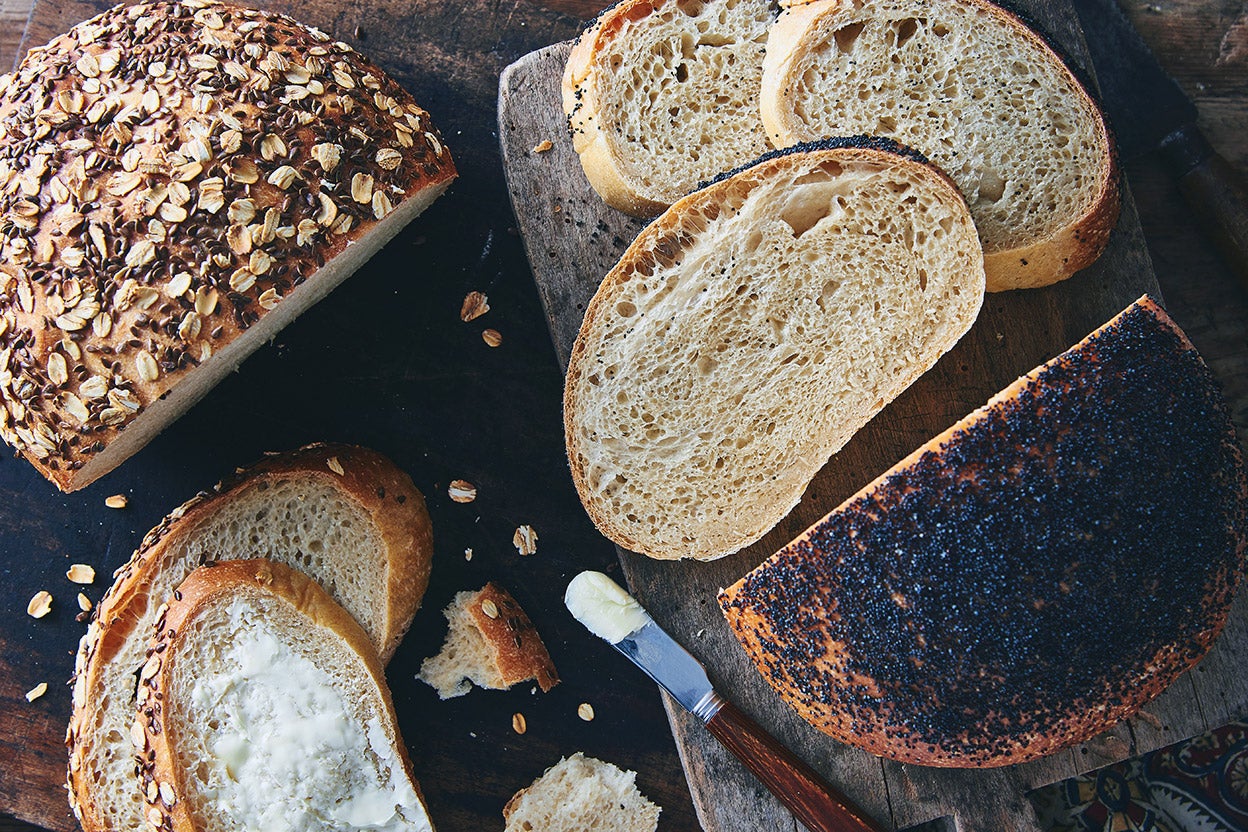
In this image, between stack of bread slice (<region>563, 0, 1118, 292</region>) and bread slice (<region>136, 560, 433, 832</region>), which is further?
stack of bread slice (<region>563, 0, 1118, 292</region>)

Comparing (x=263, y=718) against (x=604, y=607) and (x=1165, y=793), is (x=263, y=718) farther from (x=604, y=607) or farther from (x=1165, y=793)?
(x=1165, y=793)

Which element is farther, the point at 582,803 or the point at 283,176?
the point at 582,803

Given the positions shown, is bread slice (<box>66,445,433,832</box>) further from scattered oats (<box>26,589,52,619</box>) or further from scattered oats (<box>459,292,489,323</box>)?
scattered oats (<box>459,292,489,323</box>)

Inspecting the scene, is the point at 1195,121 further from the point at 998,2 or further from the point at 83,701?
the point at 83,701

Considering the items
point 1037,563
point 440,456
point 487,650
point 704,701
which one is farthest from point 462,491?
point 1037,563

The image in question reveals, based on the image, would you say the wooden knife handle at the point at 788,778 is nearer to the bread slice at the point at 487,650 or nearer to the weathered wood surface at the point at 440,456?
the weathered wood surface at the point at 440,456

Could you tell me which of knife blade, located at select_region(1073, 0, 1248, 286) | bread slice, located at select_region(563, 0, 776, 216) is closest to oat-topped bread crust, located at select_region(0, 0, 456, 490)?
bread slice, located at select_region(563, 0, 776, 216)

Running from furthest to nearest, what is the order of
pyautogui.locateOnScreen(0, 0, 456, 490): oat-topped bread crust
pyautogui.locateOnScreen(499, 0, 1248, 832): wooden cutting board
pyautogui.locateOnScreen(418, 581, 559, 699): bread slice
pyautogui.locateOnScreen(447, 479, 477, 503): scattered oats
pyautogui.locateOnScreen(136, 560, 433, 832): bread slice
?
pyautogui.locateOnScreen(447, 479, 477, 503): scattered oats
pyautogui.locateOnScreen(418, 581, 559, 699): bread slice
pyautogui.locateOnScreen(499, 0, 1248, 832): wooden cutting board
pyautogui.locateOnScreen(136, 560, 433, 832): bread slice
pyautogui.locateOnScreen(0, 0, 456, 490): oat-topped bread crust

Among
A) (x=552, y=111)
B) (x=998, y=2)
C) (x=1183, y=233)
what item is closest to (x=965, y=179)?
(x=998, y=2)
